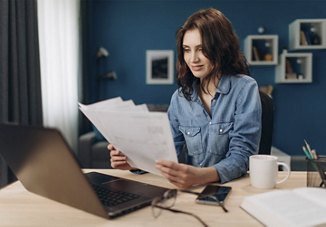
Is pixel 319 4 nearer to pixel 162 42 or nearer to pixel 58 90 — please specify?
pixel 162 42

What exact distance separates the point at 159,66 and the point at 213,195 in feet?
10.9

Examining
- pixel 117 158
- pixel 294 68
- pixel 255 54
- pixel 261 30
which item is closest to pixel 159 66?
pixel 255 54

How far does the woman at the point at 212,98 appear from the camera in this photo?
45.9 inches

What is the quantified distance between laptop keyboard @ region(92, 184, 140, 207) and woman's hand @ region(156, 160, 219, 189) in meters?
0.10

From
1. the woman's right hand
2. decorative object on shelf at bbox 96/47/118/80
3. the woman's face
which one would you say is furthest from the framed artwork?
the woman's right hand

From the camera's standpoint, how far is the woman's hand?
87 centimetres

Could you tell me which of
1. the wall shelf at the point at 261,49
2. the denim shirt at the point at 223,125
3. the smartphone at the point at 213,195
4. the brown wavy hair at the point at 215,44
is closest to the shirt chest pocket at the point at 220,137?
the denim shirt at the point at 223,125

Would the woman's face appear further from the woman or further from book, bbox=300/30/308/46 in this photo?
book, bbox=300/30/308/46

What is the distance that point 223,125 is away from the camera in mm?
1231

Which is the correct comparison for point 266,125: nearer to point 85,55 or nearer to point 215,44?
point 215,44

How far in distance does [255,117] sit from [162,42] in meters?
3.07

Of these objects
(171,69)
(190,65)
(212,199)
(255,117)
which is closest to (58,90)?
(171,69)

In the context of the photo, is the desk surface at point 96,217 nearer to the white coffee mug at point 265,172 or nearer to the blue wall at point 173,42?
the white coffee mug at point 265,172

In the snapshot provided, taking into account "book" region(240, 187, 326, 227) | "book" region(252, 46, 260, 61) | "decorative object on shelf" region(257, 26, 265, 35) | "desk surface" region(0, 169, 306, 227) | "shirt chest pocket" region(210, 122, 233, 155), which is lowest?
"desk surface" region(0, 169, 306, 227)
